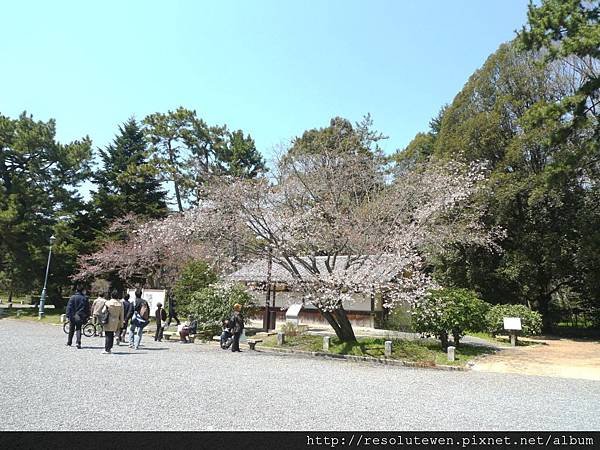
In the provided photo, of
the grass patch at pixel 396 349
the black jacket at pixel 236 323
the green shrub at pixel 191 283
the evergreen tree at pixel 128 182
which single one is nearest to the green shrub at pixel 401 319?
the grass patch at pixel 396 349

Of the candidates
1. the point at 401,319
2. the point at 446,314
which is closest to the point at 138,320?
the point at 446,314

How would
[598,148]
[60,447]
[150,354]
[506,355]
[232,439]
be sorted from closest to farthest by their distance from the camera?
[60,447], [232,439], [150,354], [506,355], [598,148]

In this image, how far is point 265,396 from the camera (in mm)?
6648

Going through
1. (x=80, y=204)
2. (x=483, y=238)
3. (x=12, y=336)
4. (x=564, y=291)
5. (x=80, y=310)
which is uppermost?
(x=80, y=204)

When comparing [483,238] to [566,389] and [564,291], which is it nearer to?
[566,389]

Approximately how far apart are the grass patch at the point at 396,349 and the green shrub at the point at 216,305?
7.16 feet

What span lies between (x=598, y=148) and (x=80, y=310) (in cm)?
1881

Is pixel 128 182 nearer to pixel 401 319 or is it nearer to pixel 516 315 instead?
pixel 401 319

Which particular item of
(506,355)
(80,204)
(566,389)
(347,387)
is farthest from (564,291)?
(80,204)

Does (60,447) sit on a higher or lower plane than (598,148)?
lower

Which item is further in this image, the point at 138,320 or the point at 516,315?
the point at 516,315

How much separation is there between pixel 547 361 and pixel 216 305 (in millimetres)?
11211

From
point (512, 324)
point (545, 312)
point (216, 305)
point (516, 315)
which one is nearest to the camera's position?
point (216, 305)

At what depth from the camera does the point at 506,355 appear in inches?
507
